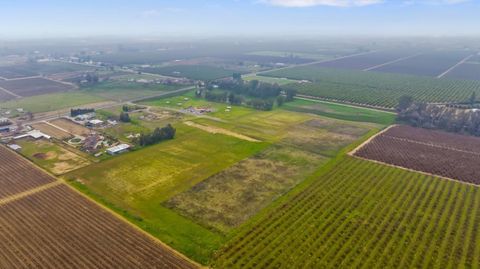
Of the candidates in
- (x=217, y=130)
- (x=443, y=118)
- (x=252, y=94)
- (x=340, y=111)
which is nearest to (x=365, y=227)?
(x=217, y=130)

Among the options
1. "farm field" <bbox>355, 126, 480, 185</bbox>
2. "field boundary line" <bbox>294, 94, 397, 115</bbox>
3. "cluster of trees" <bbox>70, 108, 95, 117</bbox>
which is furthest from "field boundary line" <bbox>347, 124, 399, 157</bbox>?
"cluster of trees" <bbox>70, 108, 95, 117</bbox>

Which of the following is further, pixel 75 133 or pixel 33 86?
pixel 33 86

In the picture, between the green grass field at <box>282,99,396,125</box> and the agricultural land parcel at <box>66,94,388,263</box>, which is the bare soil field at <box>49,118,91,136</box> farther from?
the green grass field at <box>282,99,396,125</box>

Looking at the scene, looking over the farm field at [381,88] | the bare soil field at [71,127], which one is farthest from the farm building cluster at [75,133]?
the farm field at [381,88]

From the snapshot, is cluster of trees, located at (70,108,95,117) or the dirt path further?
cluster of trees, located at (70,108,95,117)

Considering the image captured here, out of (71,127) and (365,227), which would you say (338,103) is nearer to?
(365,227)

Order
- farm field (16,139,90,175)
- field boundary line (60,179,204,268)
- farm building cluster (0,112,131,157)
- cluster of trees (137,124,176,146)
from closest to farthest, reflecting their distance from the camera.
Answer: field boundary line (60,179,204,268) < farm field (16,139,90,175) < farm building cluster (0,112,131,157) < cluster of trees (137,124,176,146)
